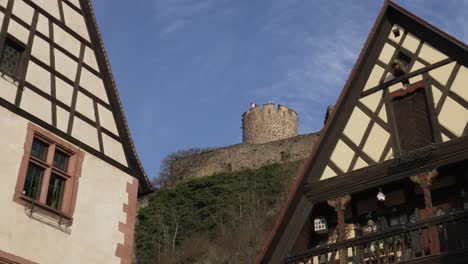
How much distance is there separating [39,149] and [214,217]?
34.2m

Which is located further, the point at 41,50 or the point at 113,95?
the point at 113,95

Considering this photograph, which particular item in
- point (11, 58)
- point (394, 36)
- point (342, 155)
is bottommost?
point (342, 155)

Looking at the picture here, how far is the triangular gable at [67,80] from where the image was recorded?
1301 cm

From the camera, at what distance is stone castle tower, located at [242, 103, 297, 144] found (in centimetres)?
6188

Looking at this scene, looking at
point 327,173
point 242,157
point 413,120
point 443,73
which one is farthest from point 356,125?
point 242,157

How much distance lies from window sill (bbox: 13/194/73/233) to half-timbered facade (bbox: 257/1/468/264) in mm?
3450

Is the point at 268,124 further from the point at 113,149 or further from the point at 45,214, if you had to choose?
the point at 45,214

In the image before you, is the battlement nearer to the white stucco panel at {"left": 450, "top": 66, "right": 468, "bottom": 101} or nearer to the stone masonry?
the stone masonry

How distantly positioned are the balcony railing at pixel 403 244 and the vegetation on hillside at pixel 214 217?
25.7 m

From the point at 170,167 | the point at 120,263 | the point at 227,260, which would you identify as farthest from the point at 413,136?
the point at 170,167

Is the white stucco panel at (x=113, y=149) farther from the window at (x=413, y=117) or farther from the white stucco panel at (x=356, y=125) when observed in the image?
the window at (x=413, y=117)

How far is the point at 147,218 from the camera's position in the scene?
49656mm

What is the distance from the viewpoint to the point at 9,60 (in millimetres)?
12875

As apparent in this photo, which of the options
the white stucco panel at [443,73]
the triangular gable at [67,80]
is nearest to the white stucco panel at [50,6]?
the triangular gable at [67,80]
